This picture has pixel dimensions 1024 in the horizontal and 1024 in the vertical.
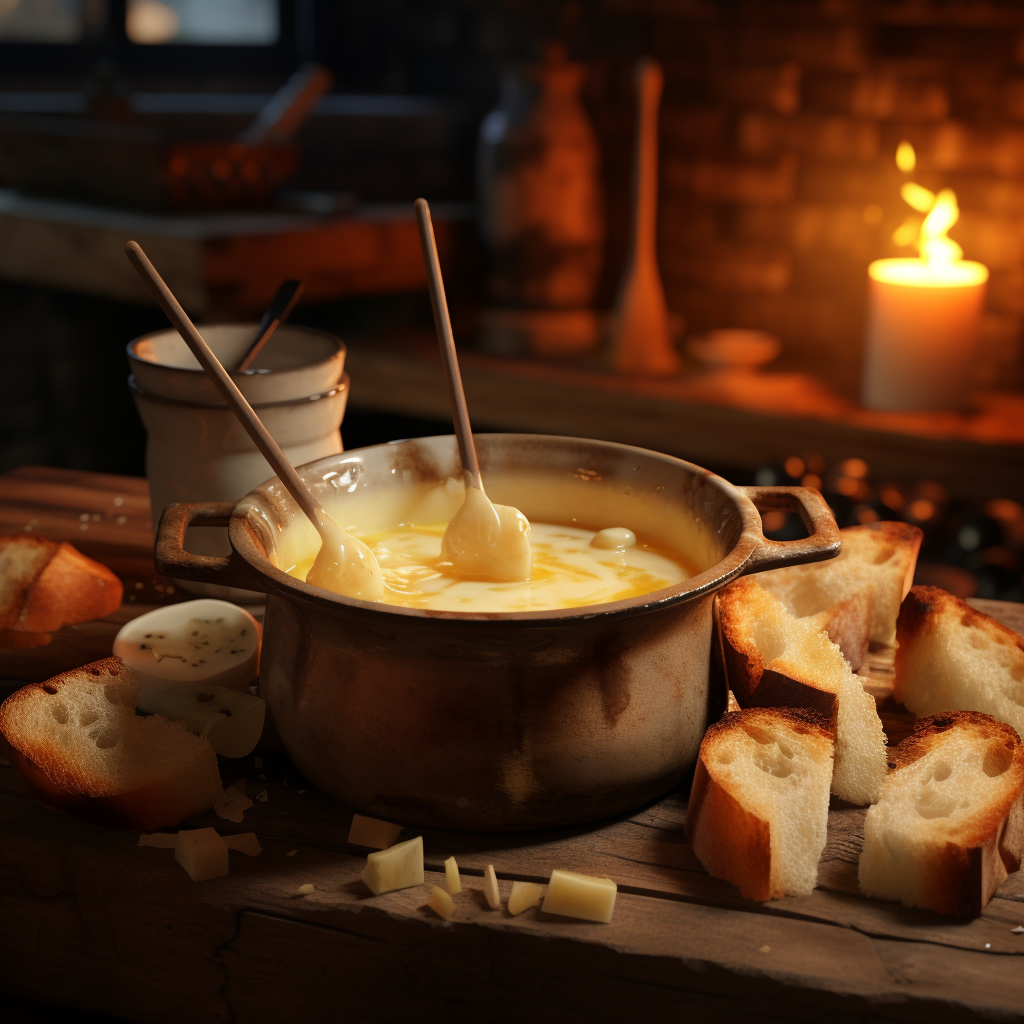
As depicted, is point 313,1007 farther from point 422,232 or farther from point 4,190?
point 4,190

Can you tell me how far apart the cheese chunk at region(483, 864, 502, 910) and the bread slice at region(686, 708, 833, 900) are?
0.15 m

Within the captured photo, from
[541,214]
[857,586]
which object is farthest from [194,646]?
[541,214]

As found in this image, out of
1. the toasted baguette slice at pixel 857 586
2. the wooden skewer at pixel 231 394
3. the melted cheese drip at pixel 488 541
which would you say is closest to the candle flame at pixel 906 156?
the toasted baguette slice at pixel 857 586

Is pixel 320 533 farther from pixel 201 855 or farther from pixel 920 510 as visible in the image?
pixel 920 510

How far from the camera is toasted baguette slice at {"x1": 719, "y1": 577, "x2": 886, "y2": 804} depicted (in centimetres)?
89

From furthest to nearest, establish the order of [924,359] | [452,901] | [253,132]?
1. [253,132]
2. [924,359]
3. [452,901]

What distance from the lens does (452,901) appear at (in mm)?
773

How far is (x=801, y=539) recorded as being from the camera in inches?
35.6

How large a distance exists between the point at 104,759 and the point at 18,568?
1.33 ft

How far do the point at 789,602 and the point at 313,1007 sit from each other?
58 centimetres

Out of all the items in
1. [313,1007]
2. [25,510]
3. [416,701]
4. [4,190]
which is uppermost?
[4,190]

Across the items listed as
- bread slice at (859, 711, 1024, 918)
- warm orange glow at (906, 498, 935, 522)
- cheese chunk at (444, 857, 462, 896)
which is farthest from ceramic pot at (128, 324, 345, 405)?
warm orange glow at (906, 498, 935, 522)

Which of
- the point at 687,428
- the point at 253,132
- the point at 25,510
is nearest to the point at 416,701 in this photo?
the point at 25,510

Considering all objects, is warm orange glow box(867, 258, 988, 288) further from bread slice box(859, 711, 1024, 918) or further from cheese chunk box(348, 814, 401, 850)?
cheese chunk box(348, 814, 401, 850)
